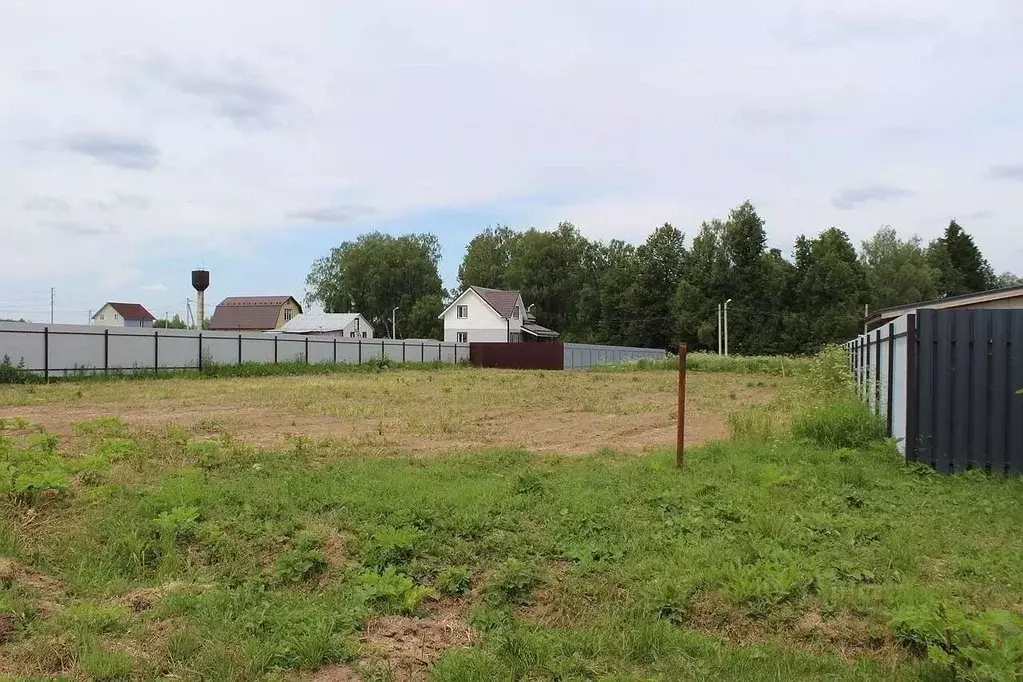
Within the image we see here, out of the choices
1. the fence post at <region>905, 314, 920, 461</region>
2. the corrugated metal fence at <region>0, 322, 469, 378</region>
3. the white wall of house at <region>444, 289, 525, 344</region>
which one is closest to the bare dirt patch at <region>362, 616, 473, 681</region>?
the fence post at <region>905, 314, 920, 461</region>

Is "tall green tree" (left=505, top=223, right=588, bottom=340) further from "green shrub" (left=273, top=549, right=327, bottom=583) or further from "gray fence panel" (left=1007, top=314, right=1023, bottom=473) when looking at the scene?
"green shrub" (left=273, top=549, right=327, bottom=583)

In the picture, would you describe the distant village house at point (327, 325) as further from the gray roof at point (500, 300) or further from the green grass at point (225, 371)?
the green grass at point (225, 371)

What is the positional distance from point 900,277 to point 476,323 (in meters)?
35.7

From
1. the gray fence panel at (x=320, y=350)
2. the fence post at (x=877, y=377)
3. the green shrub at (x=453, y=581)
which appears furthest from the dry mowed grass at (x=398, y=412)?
the gray fence panel at (x=320, y=350)

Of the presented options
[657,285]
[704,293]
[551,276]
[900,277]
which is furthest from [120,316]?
[900,277]

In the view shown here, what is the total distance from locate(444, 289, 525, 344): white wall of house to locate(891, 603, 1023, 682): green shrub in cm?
5290

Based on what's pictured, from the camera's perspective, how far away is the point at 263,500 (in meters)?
5.84

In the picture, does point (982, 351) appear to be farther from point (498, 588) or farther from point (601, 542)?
point (498, 588)

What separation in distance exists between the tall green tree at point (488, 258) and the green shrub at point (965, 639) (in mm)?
75520

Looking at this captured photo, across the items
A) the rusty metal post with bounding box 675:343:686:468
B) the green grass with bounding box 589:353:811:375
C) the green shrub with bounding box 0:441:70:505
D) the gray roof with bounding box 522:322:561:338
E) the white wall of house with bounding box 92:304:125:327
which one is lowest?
the green grass with bounding box 589:353:811:375

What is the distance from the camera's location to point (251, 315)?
6925 centimetres

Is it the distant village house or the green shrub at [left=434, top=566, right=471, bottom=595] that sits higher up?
the distant village house

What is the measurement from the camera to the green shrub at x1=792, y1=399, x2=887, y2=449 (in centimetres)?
860

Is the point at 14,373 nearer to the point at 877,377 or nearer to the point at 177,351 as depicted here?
the point at 177,351
